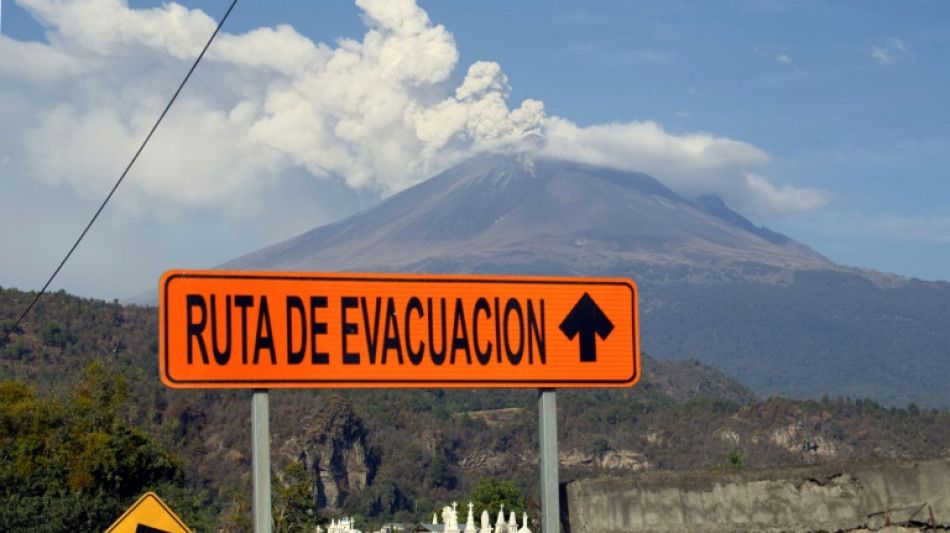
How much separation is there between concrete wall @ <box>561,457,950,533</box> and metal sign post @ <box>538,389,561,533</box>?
2.45 metres

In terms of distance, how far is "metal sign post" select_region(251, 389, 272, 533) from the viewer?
26.9ft

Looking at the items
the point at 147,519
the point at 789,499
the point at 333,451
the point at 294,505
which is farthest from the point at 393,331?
the point at 333,451

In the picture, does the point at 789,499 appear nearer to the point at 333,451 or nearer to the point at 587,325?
the point at 587,325

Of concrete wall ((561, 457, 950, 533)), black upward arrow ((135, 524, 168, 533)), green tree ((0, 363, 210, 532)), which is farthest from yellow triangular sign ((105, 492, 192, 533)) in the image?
green tree ((0, 363, 210, 532))

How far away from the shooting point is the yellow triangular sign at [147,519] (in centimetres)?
937

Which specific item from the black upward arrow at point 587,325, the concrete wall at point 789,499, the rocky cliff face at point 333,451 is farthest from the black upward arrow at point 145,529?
the rocky cliff face at point 333,451

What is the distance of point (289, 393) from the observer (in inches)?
7613

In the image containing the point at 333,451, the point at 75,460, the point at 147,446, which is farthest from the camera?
the point at 333,451

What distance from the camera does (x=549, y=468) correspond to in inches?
332

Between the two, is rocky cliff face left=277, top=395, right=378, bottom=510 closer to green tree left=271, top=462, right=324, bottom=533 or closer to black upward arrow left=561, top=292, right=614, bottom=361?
green tree left=271, top=462, right=324, bottom=533

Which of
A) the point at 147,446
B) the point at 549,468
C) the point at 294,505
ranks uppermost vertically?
the point at 147,446

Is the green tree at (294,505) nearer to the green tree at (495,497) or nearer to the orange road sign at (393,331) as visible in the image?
the green tree at (495,497)

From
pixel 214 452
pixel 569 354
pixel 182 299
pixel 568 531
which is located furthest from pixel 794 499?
pixel 214 452

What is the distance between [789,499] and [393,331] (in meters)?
4.16
